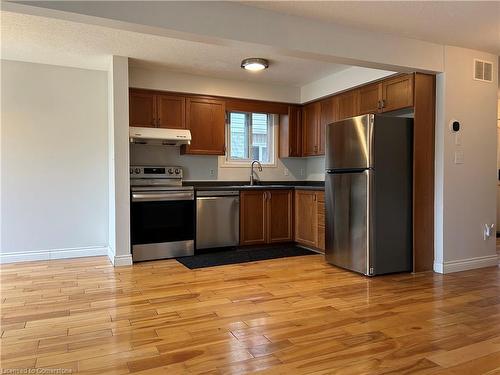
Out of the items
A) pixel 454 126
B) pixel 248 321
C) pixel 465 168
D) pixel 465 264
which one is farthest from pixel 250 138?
pixel 248 321

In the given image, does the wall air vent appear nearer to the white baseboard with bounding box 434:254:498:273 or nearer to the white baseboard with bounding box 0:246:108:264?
the white baseboard with bounding box 434:254:498:273

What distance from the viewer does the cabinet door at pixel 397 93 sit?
3.87 m

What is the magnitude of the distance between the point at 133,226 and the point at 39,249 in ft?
3.87

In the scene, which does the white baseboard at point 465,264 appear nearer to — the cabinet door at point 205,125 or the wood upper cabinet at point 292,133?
the wood upper cabinet at point 292,133

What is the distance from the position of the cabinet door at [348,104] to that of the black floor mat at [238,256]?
1863 millimetres

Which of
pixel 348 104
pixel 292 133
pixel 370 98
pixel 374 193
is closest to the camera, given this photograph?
pixel 374 193

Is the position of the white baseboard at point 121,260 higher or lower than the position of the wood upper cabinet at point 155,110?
lower

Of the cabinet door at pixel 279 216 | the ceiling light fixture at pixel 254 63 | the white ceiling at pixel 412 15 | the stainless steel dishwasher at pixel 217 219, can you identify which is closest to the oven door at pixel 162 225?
the stainless steel dishwasher at pixel 217 219

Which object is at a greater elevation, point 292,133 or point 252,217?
point 292,133

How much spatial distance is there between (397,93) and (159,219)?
3.06 meters

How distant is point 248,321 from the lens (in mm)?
2574

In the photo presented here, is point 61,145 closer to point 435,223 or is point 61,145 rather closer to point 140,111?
point 140,111

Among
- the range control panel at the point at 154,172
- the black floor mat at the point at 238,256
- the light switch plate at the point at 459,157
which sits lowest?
the black floor mat at the point at 238,256

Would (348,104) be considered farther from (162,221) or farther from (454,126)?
(162,221)
